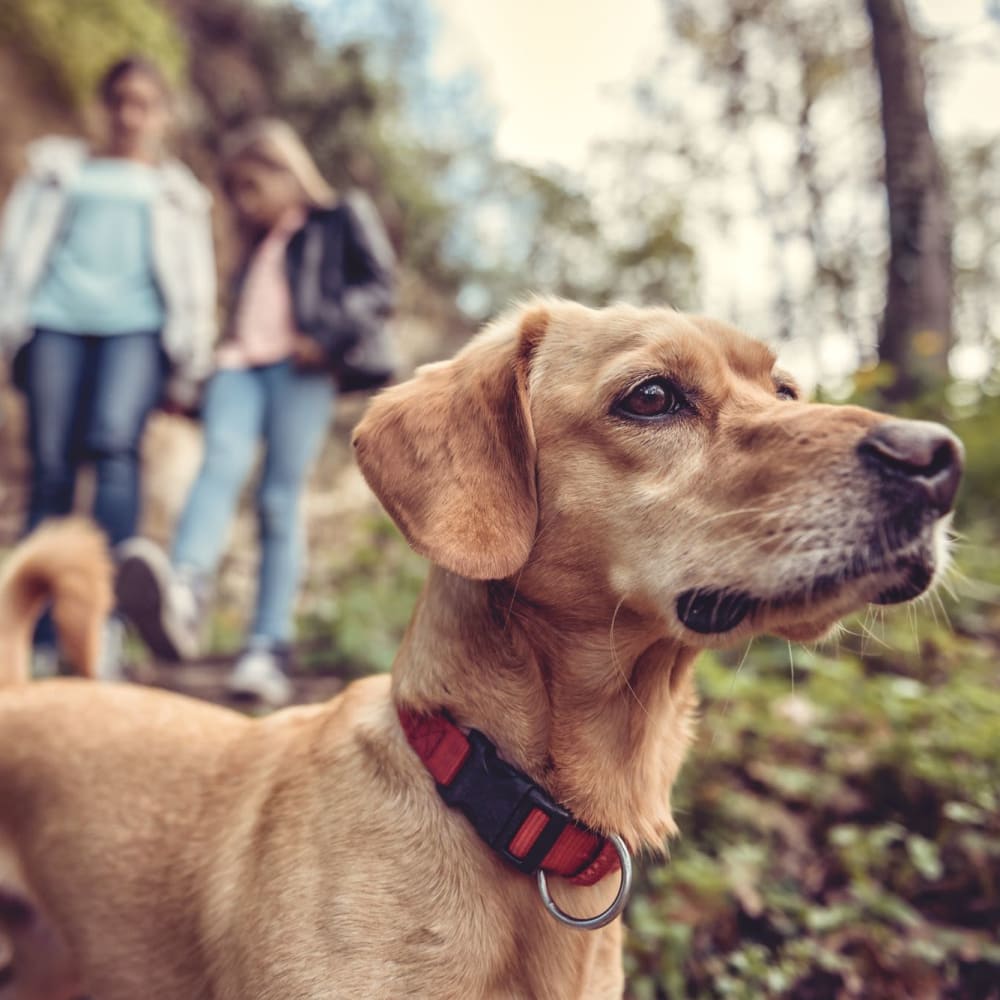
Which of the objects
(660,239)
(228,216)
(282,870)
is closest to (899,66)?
(282,870)

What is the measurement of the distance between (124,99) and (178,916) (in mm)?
4409

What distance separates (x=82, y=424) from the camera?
4418 mm

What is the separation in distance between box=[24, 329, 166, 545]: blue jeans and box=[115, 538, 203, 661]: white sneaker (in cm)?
33

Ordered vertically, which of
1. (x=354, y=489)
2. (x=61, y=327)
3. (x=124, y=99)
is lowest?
(x=354, y=489)

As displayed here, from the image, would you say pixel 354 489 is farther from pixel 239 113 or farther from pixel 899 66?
pixel 899 66

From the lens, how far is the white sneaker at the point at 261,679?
13.4ft

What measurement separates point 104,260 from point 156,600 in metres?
1.93

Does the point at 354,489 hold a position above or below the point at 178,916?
below

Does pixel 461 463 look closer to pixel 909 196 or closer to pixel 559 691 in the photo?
pixel 559 691

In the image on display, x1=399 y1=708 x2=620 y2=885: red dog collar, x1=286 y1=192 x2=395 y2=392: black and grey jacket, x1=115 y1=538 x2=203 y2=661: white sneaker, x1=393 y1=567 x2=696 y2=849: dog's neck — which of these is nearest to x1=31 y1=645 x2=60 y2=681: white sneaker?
x1=115 y1=538 x2=203 y2=661: white sneaker

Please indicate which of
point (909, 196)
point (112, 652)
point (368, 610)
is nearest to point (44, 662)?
point (112, 652)

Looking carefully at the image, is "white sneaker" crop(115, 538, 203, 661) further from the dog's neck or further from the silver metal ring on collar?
the silver metal ring on collar

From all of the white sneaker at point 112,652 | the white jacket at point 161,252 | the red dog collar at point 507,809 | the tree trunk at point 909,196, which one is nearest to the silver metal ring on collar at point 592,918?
the red dog collar at point 507,809

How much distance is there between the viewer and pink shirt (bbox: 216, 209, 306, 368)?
4.65 metres
